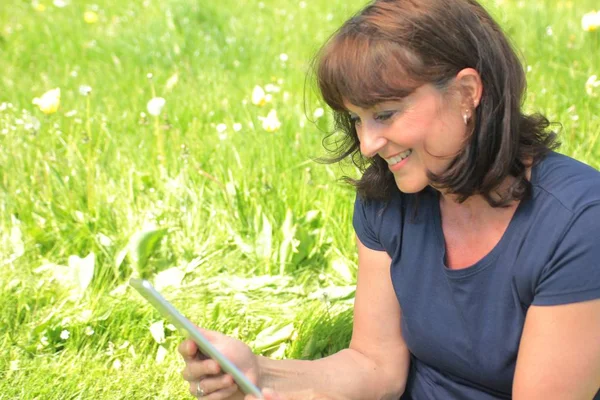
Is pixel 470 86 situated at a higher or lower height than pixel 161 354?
higher

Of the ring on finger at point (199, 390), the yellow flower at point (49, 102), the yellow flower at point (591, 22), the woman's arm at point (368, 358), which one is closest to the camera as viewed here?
the ring on finger at point (199, 390)

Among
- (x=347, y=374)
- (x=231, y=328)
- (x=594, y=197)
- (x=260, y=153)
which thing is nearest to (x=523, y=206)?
(x=594, y=197)

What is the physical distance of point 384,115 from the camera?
1674 mm

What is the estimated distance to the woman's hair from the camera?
63.4 inches

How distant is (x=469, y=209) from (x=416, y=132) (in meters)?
0.23

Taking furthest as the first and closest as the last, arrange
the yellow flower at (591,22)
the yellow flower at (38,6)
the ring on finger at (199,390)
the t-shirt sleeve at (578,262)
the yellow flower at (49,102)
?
the yellow flower at (38,6), the yellow flower at (591,22), the yellow flower at (49,102), the ring on finger at (199,390), the t-shirt sleeve at (578,262)

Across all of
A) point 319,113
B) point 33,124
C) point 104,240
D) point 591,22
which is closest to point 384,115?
point 104,240

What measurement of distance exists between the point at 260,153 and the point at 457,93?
4.68 ft

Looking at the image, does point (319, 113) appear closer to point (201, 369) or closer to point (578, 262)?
point (201, 369)

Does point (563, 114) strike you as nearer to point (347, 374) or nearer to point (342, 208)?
point (342, 208)

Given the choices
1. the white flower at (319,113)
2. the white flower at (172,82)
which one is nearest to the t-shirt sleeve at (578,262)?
the white flower at (319,113)

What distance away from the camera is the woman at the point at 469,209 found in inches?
62.8

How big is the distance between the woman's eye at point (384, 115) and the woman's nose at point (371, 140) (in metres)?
0.02

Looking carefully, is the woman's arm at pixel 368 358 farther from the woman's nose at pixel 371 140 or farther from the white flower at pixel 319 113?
the white flower at pixel 319 113
